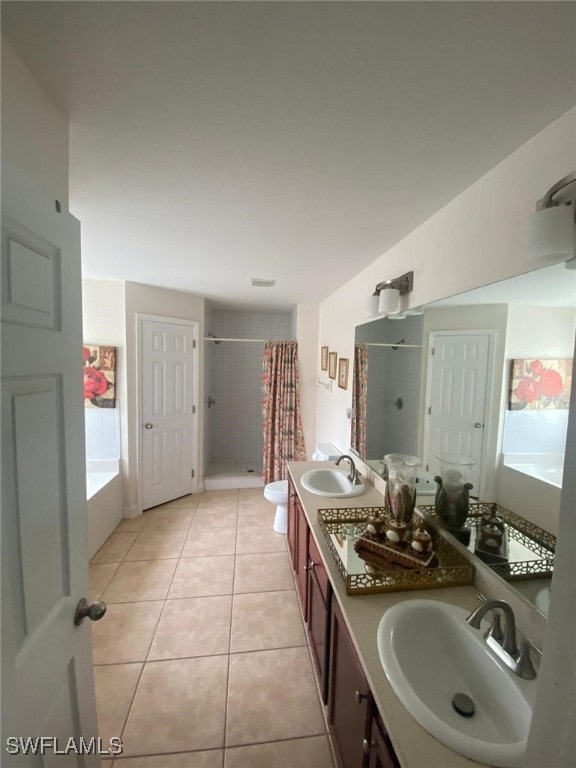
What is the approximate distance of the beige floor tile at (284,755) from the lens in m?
1.19

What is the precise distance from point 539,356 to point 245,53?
3.73 ft

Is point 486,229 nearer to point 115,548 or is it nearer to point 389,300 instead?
point 389,300

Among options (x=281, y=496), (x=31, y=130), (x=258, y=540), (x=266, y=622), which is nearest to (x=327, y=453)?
(x=281, y=496)

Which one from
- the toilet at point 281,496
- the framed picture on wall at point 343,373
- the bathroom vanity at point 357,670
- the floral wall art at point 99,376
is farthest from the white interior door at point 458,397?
the floral wall art at point 99,376

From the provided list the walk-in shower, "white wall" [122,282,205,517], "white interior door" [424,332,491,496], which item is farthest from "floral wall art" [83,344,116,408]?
"white interior door" [424,332,491,496]

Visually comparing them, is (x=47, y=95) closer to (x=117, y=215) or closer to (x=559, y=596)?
(x=117, y=215)

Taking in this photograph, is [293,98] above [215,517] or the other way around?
above

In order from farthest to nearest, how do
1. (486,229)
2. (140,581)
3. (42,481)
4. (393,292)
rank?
1. (140,581)
2. (393,292)
3. (486,229)
4. (42,481)

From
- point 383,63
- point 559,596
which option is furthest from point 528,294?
point 559,596

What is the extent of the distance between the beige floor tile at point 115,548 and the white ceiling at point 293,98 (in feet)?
8.07

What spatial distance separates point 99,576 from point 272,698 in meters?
1.52

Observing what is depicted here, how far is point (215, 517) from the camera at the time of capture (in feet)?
10.0

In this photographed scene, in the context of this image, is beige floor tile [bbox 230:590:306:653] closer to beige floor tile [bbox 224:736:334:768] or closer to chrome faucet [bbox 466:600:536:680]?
beige floor tile [bbox 224:736:334:768]

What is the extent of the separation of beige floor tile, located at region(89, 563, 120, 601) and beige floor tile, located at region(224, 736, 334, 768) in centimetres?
130
